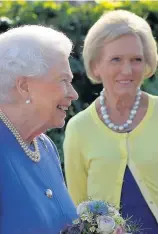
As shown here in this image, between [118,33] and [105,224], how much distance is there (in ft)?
5.68

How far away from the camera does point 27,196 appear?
347 centimetres

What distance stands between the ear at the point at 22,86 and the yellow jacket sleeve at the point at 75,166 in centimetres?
134

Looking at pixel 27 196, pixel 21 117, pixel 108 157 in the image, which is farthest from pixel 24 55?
pixel 108 157

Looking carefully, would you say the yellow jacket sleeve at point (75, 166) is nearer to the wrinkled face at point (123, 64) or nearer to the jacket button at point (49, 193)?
the wrinkled face at point (123, 64)

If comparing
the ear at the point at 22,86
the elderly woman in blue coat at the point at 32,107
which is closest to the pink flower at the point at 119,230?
the elderly woman in blue coat at the point at 32,107

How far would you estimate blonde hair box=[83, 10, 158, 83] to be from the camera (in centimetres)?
484

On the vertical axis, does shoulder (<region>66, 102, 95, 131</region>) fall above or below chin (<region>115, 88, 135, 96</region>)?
below

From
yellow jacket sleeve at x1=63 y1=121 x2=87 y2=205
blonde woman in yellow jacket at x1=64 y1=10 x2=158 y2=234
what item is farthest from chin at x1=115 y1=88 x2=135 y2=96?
yellow jacket sleeve at x1=63 y1=121 x2=87 y2=205

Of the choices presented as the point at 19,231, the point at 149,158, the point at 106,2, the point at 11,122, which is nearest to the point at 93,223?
the point at 19,231

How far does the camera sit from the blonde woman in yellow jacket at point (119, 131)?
15.3 ft

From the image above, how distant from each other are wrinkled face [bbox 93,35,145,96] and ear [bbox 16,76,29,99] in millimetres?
1350

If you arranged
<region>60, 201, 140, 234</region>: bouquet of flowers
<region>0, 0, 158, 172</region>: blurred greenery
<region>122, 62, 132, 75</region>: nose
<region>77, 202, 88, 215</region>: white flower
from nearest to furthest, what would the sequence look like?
1. <region>60, 201, 140, 234</region>: bouquet of flowers
2. <region>77, 202, 88, 215</region>: white flower
3. <region>122, 62, 132, 75</region>: nose
4. <region>0, 0, 158, 172</region>: blurred greenery

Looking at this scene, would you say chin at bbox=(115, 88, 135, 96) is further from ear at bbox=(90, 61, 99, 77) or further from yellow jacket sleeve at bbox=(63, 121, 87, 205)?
yellow jacket sleeve at bbox=(63, 121, 87, 205)

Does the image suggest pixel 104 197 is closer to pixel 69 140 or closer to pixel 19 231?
pixel 69 140
